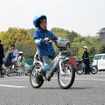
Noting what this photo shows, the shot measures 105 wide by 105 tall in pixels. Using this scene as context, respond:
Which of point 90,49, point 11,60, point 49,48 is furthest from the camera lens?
point 90,49

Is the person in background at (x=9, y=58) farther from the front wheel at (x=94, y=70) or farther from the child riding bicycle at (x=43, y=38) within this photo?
the child riding bicycle at (x=43, y=38)

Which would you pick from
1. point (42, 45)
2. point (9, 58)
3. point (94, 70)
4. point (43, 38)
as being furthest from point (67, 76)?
point (94, 70)

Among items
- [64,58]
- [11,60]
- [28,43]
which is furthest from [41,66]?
[28,43]

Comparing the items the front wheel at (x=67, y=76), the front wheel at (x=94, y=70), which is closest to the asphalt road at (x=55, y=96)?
the front wheel at (x=67, y=76)

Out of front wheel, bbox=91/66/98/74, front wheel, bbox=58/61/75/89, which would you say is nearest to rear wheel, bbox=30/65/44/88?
front wheel, bbox=58/61/75/89

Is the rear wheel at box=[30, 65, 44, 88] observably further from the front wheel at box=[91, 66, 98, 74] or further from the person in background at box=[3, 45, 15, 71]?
the front wheel at box=[91, 66, 98, 74]

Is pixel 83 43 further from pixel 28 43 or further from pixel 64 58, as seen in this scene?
pixel 64 58

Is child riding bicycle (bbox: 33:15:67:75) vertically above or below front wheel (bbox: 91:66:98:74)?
above

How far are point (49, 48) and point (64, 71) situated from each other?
680 millimetres

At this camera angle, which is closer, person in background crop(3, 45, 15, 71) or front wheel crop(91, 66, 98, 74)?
person in background crop(3, 45, 15, 71)

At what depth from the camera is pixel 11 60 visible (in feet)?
54.0

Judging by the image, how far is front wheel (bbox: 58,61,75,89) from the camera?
5.87m

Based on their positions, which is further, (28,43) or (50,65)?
(28,43)

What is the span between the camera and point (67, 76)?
236 inches
